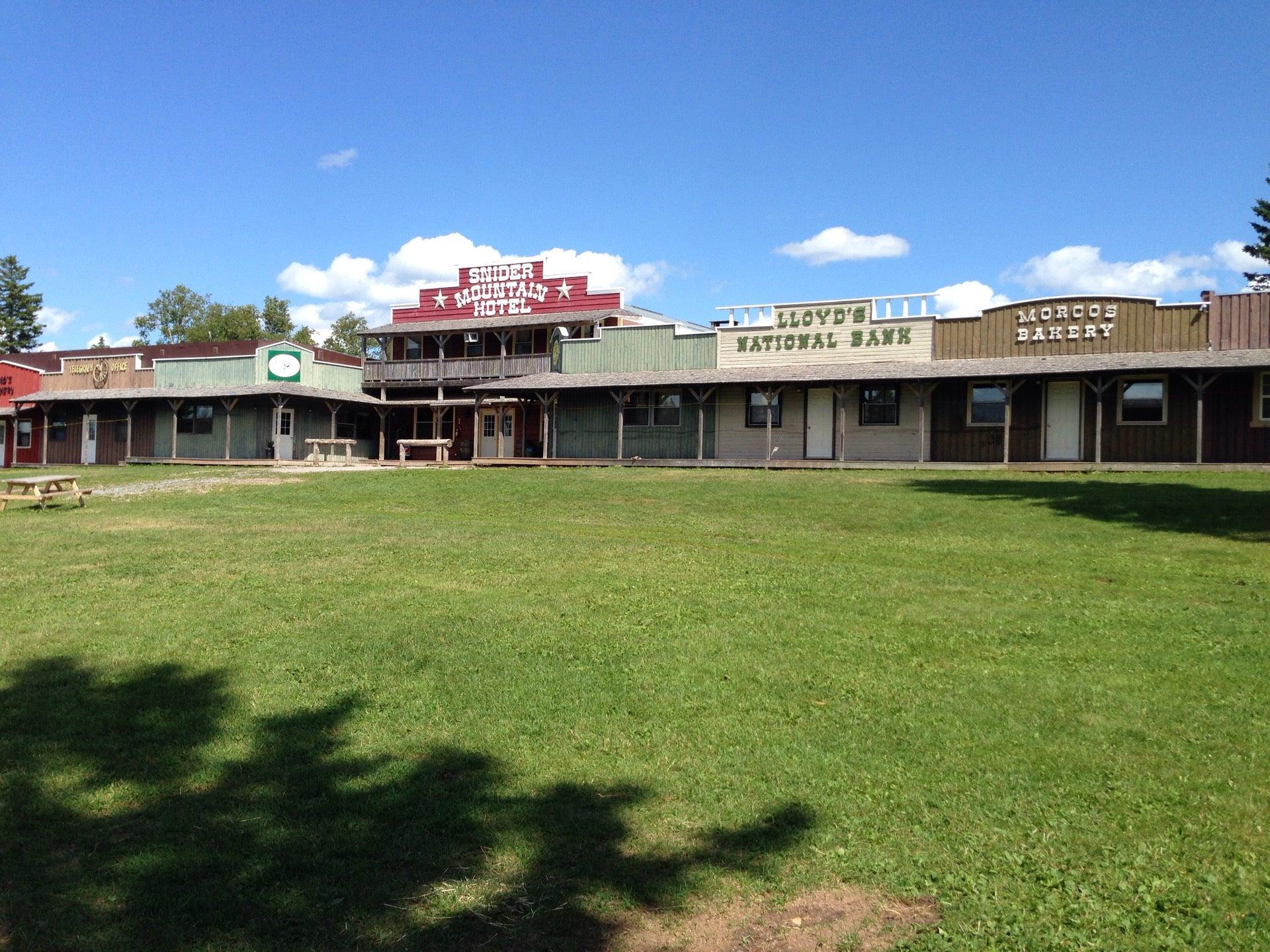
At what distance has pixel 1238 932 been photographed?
12.5ft

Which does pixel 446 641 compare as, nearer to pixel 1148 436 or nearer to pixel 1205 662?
pixel 1205 662

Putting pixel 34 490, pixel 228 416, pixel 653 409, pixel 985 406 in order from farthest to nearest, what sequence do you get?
1. pixel 228 416
2. pixel 653 409
3. pixel 985 406
4. pixel 34 490

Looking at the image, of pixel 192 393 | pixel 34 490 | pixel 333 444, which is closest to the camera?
pixel 34 490

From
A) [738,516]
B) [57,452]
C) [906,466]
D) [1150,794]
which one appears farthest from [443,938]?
[57,452]

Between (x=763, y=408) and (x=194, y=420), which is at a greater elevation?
(x=763, y=408)

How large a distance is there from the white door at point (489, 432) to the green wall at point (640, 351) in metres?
6.83

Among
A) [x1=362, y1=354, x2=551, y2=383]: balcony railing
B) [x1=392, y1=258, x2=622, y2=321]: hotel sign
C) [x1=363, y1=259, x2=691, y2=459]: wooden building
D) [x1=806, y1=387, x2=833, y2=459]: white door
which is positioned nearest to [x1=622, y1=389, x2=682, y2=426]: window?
[x1=806, y1=387, x2=833, y2=459]: white door

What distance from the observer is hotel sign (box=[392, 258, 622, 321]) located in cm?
4309

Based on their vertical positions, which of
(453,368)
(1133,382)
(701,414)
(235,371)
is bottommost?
(701,414)

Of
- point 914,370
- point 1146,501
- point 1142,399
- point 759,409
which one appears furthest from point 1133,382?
point 1146,501

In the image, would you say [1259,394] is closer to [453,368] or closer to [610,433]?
[610,433]

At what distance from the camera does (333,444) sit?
38.3 meters

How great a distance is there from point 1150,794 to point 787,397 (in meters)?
26.3

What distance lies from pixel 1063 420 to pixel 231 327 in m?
77.8
